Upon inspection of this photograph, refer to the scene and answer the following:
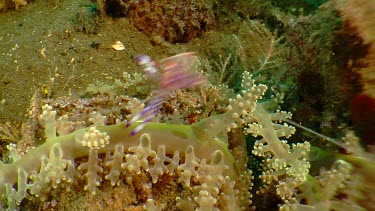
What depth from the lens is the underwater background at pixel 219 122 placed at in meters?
2.19

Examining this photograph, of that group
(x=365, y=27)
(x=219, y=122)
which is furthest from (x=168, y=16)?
(x=365, y=27)

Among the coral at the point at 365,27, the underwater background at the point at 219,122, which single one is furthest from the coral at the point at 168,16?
the coral at the point at 365,27

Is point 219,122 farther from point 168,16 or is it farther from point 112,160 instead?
point 168,16

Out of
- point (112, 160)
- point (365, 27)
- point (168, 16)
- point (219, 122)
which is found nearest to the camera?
point (365, 27)

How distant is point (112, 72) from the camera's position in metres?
3.99

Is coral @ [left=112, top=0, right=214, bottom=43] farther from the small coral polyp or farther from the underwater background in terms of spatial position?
the small coral polyp

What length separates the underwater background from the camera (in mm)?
2189

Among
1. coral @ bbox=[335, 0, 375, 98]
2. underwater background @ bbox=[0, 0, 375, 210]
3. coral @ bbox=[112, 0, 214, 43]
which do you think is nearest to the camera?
coral @ bbox=[335, 0, 375, 98]

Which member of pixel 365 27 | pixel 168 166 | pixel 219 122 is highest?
pixel 365 27

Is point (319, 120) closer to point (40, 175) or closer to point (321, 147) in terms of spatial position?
point (321, 147)

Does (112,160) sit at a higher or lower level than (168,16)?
lower

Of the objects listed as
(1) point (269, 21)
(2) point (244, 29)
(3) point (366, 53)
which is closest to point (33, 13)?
(2) point (244, 29)

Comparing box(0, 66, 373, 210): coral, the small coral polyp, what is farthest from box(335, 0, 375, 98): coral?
the small coral polyp

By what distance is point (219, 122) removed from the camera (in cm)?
250
